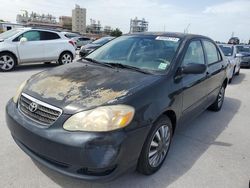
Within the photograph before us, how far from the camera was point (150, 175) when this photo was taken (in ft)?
8.93

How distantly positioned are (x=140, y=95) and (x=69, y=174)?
986 mm

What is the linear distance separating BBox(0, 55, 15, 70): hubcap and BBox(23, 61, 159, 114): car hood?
617cm

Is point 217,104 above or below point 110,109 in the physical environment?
below

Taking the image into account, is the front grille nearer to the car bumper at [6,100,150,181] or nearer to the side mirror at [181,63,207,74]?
the car bumper at [6,100,150,181]

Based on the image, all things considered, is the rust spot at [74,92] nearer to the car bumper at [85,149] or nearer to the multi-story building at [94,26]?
the car bumper at [85,149]

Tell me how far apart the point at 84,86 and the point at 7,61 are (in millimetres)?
7018

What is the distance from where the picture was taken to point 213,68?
14.2 feet

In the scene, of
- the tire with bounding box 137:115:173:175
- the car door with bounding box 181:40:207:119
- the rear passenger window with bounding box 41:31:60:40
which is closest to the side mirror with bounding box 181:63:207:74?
the car door with bounding box 181:40:207:119

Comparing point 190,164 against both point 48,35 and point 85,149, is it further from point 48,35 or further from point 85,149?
point 48,35

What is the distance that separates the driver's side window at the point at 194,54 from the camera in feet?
11.1

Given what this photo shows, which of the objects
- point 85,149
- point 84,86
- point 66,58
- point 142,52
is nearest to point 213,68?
point 142,52

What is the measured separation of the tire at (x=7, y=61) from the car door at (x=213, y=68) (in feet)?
22.4

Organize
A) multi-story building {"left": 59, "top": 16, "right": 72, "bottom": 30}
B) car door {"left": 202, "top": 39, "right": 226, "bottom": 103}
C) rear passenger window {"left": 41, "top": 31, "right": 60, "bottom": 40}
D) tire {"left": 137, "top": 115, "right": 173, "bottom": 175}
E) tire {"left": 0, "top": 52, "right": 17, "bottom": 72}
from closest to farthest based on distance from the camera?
tire {"left": 137, "top": 115, "right": 173, "bottom": 175}, car door {"left": 202, "top": 39, "right": 226, "bottom": 103}, tire {"left": 0, "top": 52, "right": 17, "bottom": 72}, rear passenger window {"left": 41, "top": 31, "right": 60, "bottom": 40}, multi-story building {"left": 59, "top": 16, "right": 72, "bottom": 30}

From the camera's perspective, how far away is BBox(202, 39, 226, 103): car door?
418 cm
